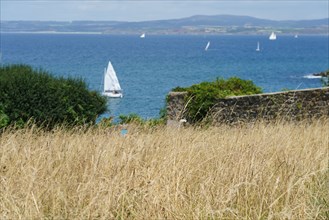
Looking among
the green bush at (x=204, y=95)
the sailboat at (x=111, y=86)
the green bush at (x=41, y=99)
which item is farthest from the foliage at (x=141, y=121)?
the sailboat at (x=111, y=86)

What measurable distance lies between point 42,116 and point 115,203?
8.03 metres

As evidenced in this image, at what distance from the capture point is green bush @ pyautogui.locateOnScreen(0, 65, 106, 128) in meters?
12.6

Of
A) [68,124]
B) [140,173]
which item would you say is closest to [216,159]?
[140,173]

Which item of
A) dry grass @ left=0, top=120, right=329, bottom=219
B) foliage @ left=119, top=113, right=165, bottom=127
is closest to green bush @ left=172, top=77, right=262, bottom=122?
foliage @ left=119, top=113, right=165, bottom=127

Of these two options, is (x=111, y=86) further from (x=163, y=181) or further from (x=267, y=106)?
(x=163, y=181)

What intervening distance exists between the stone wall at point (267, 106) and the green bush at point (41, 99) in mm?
2210

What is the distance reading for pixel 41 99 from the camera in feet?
42.8

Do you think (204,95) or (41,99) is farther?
(204,95)

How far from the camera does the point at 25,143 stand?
308 inches

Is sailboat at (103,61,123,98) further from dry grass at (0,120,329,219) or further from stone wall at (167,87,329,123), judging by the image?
dry grass at (0,120,329,219)

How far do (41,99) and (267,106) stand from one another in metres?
4.94

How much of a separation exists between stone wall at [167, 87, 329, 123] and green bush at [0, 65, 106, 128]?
2210 millimetres

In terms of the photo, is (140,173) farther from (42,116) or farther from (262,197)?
(42,116)

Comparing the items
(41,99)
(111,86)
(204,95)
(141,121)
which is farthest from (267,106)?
(111,86)
